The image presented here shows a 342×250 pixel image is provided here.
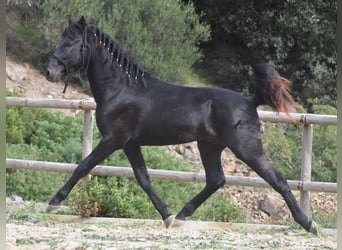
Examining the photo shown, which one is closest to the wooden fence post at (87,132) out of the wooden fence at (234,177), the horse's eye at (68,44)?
the wooden fence at (234,177)

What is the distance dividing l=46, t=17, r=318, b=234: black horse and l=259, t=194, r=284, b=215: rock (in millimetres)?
3416

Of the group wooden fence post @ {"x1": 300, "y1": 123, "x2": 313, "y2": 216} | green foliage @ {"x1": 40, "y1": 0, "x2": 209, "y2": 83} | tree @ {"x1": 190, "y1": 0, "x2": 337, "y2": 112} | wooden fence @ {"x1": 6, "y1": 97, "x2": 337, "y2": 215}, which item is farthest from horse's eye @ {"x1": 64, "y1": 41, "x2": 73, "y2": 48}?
tree @ {"x1": 190, "y1": 0, "x2": 337, "y2": 112}

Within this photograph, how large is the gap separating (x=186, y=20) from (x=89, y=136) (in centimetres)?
600

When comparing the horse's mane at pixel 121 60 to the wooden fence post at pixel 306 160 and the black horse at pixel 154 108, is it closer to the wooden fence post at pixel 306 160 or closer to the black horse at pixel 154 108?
the black horse at pixel 154 108

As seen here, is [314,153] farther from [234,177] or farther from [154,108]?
[154,108]

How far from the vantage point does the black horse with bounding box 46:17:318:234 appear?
4773 mm

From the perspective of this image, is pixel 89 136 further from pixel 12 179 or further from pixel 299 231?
pixel 299 231

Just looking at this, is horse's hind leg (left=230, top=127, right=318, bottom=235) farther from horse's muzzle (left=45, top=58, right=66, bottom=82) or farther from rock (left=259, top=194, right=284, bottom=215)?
rock (left=259, top=194, right=284, bottom=215)

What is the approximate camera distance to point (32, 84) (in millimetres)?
11125

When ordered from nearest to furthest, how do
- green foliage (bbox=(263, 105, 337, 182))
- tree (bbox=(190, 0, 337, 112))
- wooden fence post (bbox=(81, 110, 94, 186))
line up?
wooden fence post (bbox=(81, 110, 94, 186)) < green foliage (bbox=(263, 105, 337, 182)) < tree (bbox=(190, 0, 337, 112))

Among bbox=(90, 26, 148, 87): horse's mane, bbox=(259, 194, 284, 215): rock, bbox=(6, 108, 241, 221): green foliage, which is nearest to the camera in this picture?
bbox=(90, 26, 148, 87): horse's mane

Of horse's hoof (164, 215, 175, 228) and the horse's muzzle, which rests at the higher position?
the horse's muzzle

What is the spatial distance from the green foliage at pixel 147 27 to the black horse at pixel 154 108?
5.89 meters

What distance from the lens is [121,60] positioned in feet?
16.6
